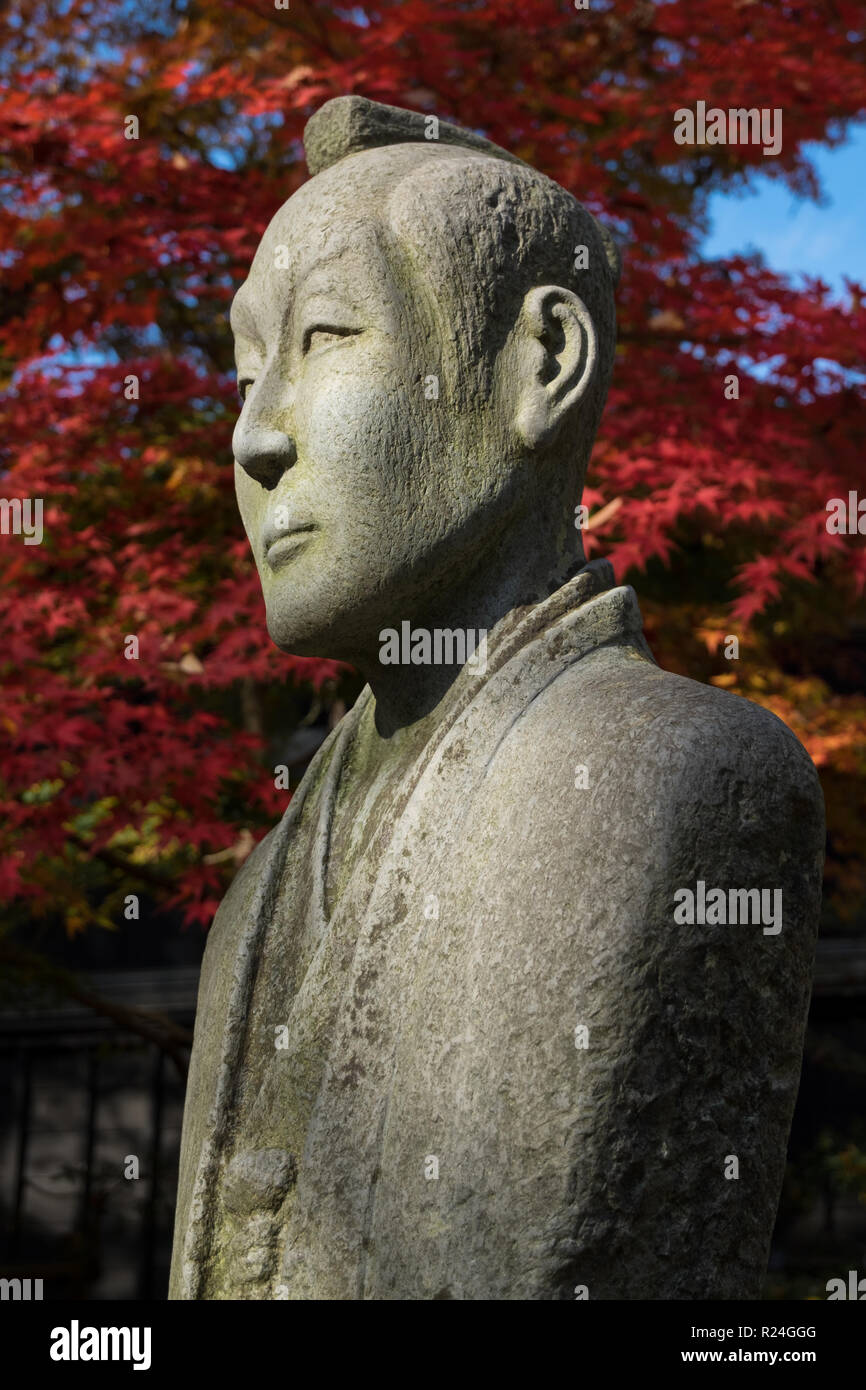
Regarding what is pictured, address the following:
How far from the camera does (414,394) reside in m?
2.04

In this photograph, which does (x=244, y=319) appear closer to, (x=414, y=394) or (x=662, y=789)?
(x=414, y=394)

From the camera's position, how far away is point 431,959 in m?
1.87

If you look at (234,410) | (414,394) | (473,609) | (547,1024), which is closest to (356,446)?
(414,394)

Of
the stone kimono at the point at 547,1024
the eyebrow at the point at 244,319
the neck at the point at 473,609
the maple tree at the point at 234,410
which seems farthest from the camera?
the maple tree at the point at 234,410

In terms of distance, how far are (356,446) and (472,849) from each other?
587 mm

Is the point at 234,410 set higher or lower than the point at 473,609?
higher

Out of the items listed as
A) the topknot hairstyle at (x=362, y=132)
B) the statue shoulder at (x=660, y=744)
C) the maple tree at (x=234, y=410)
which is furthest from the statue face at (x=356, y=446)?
the maple tree at (x=234, y=410)

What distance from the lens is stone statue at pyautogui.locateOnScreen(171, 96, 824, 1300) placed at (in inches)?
67.5

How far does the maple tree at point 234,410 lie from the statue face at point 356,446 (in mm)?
1872

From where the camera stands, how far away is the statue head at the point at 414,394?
6.66ft

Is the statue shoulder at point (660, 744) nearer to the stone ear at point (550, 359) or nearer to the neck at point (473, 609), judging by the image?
the neck at point (473, 609)

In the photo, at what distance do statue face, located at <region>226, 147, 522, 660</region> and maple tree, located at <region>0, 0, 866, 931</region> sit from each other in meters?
1.87

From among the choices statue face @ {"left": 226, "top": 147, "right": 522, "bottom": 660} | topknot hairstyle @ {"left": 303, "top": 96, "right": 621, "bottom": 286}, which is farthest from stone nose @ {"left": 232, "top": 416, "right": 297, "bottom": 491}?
topknot hairstyle @ {"left": 303, "top": 96, "right": 621, "bottom": 286}

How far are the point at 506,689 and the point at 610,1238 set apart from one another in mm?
734
